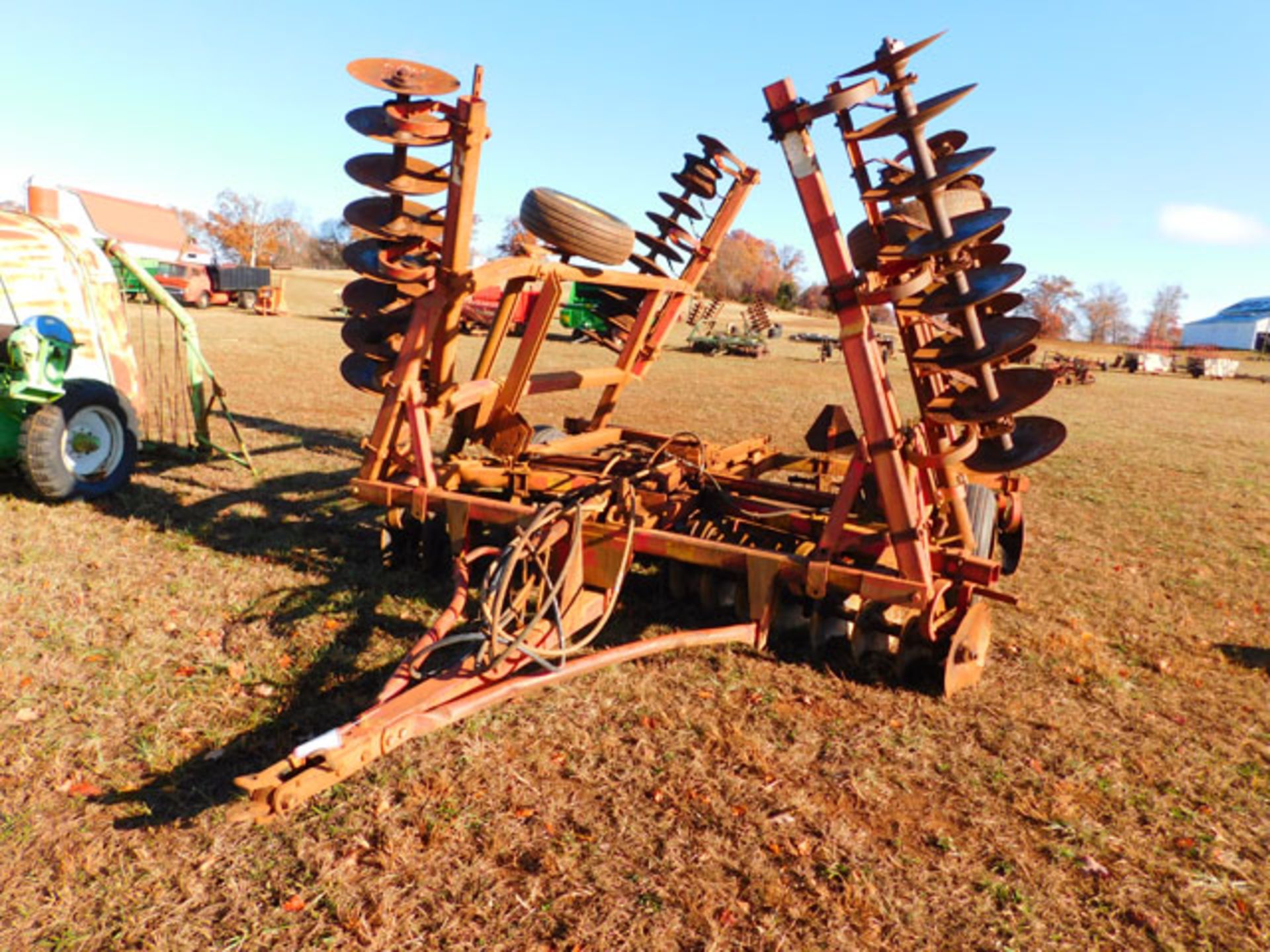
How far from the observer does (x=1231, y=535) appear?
8172mm

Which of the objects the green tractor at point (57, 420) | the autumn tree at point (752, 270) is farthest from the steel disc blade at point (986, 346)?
the autumn tree at point (752, 270)

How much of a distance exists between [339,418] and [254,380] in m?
4.20

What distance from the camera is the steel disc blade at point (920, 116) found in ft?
11.4

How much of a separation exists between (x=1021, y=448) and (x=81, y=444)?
656cm

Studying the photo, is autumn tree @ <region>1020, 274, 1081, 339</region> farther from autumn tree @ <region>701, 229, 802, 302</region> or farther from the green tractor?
the green tractor

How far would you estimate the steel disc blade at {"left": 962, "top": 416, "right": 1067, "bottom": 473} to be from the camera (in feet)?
12.8

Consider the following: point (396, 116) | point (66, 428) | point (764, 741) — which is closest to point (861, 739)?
point (764, 741)

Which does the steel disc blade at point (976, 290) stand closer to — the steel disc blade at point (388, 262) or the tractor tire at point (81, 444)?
the steel disc blade at point (388, 262)

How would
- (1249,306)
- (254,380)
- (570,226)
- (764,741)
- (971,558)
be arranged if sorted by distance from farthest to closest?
(1249,306) < (254,380) < (570,226) < (971,558) < (764,741)

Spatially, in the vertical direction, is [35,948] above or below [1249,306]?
below

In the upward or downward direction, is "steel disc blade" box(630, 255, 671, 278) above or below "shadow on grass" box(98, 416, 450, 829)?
above

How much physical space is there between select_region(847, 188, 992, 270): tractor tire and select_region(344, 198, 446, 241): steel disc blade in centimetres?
233

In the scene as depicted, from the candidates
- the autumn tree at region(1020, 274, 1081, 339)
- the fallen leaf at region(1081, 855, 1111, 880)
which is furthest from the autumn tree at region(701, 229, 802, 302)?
the fallen leaf at region(1081, 855, 1111, 880)

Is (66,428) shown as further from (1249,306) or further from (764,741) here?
(1249,306)
